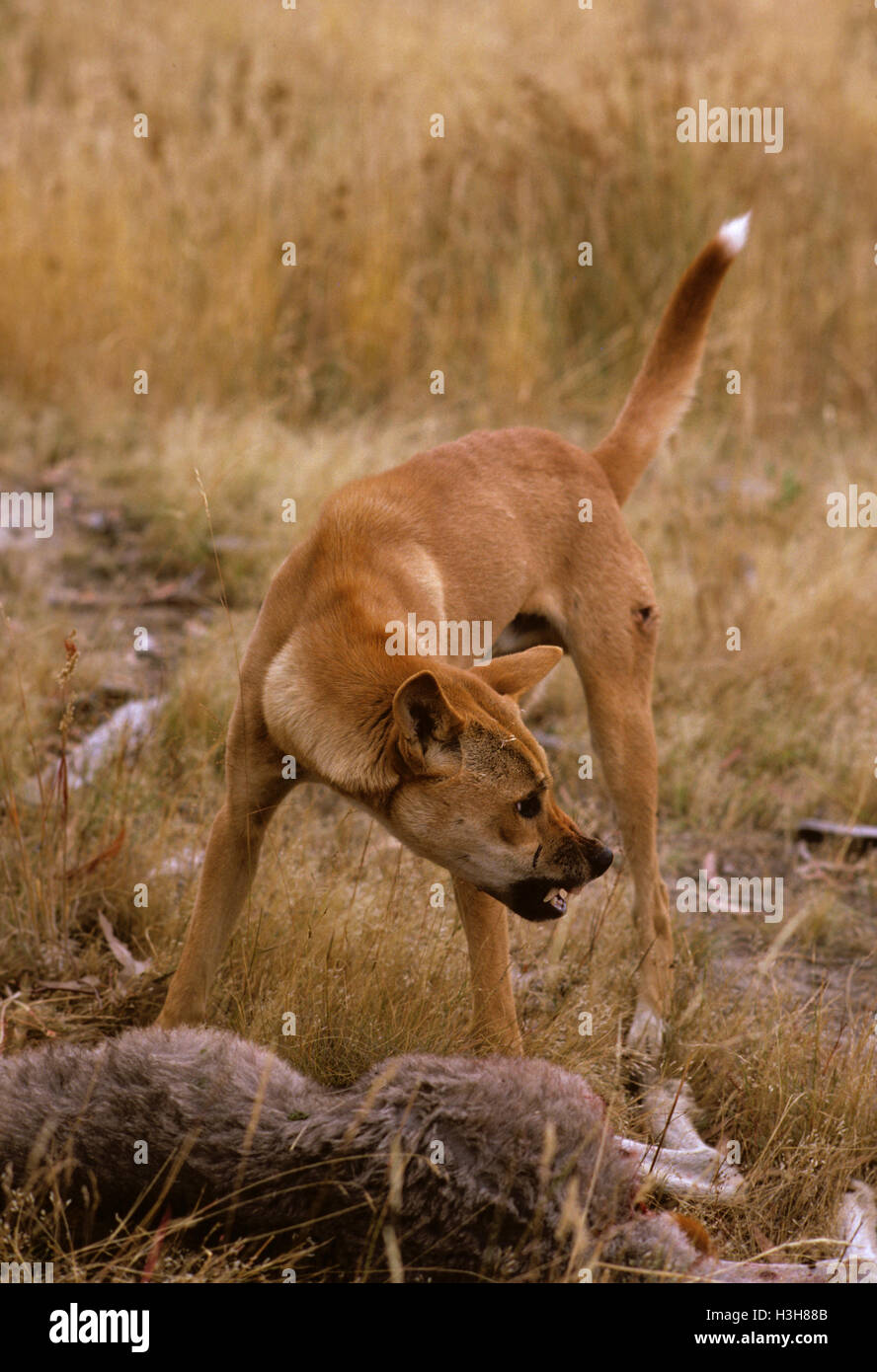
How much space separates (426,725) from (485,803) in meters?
0.21

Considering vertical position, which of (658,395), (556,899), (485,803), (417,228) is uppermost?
(417,228)

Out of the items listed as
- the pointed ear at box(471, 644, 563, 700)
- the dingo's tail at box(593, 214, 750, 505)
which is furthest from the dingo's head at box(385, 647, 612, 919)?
the dingo's tail at box(593, 214, 750, 505)

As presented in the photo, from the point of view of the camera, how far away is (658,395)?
4473 mm

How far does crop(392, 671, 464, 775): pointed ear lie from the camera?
287 cm

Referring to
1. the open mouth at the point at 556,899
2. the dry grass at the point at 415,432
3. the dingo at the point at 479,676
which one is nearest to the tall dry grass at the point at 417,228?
the dry grass at the point at 415,432

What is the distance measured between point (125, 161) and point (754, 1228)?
693 centimetres

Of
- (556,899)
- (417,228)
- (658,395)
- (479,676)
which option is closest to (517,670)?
(479,676)

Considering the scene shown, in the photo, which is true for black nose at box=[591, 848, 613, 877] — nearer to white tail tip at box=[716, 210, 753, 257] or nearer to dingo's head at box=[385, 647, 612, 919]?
dingo's head at box=[385, 647, 612, 919]

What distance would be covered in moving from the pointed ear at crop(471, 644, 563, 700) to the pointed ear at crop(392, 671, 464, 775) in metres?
0.31

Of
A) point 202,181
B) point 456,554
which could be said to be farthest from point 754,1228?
point 202,181

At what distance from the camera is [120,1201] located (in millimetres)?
2578

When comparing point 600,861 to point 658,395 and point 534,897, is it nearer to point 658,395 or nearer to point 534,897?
point 534,897

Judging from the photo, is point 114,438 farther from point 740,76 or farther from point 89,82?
point 740,76

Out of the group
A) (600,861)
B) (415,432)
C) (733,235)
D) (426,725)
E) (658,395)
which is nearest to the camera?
(426,725)
